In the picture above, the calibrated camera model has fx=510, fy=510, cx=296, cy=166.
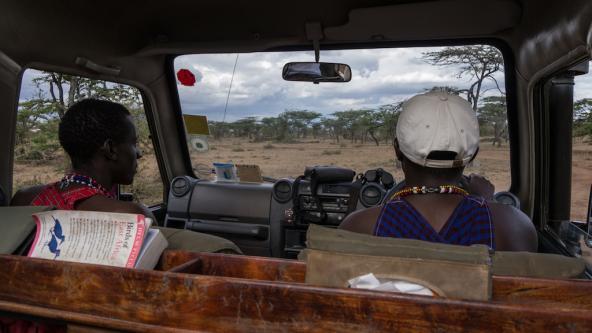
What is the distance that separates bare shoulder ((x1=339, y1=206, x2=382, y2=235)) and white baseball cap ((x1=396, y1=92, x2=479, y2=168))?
0.80 ft

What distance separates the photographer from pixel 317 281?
49.1 inches

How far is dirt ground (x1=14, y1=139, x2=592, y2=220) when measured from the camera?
3023 millimetres

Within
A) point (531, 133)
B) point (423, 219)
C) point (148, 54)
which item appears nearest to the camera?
point (423, 219)

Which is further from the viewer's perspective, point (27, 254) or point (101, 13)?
point (101, 13)

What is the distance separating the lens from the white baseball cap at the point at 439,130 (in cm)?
177

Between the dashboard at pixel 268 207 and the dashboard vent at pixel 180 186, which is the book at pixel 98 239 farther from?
the dashboard vent at pixel 180 186

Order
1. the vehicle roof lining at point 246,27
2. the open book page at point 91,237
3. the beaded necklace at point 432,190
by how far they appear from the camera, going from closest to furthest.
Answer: the open book page at point 91,237
the beaded necklace at point 432,190
the vehicle roof lining at point 246,27

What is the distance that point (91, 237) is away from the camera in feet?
4.73

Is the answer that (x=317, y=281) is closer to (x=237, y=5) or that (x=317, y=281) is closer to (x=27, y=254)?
(x=27, y=254)

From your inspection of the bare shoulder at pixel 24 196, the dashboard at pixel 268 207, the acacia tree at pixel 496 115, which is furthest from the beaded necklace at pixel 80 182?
the acacia tree at pixel 496 115

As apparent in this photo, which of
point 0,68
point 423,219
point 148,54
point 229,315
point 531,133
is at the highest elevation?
point 148,54

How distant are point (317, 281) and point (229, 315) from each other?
230mm

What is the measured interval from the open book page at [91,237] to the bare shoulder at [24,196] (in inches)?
47.8

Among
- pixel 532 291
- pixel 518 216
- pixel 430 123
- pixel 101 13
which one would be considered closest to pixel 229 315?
pixel 532 291
